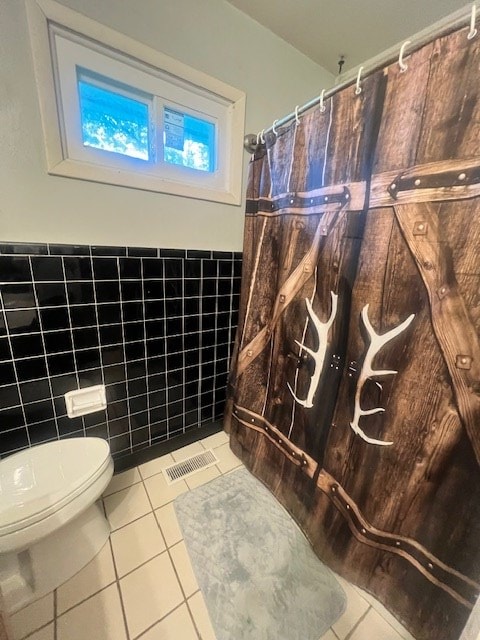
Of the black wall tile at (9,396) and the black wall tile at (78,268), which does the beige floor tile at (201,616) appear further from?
the black wall tile at (78,268)

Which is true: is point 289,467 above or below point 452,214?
below

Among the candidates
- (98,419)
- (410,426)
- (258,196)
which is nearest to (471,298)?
(410,426)

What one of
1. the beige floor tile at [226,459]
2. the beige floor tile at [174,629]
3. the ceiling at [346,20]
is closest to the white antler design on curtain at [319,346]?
the beige floor tile at [226,459]

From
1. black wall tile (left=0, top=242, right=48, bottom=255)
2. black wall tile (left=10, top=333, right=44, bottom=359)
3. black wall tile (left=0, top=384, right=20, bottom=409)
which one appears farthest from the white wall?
black wall tile (left=0, top=384, right=20, bottom=409)

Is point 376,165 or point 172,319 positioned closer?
point 376,165

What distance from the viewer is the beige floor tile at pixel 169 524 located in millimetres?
1063

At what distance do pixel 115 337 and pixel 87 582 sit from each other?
950 millimetres

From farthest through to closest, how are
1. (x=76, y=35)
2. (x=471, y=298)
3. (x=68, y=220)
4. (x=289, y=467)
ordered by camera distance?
(x=289, y=467) → (x=68, y=220) → (x=76, y=35) → (x=471, y=298)

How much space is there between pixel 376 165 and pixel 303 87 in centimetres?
115

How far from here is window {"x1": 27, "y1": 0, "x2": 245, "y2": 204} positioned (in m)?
0.90

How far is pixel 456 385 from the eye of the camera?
62 centimetres

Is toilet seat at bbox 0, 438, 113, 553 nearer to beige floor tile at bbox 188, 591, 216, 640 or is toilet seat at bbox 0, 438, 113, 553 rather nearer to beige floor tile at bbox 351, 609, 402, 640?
beige floor tile at bbox 188, 591, 216, 640

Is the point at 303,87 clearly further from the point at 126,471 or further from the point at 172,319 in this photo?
the point at 126,471

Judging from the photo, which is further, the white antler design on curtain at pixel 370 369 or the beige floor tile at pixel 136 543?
the beige floor tile at pixel 136 543
